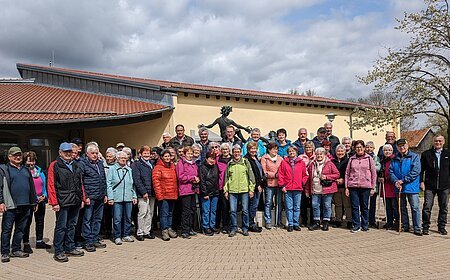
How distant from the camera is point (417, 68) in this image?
1817cm

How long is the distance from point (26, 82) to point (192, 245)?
18933 millimetres

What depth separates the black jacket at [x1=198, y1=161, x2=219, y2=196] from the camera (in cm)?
754

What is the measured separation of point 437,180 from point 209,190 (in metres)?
4.27

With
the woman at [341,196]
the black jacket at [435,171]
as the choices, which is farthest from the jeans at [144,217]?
the black jacket at [435,171]

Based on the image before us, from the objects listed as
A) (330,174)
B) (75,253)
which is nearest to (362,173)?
(330,174)

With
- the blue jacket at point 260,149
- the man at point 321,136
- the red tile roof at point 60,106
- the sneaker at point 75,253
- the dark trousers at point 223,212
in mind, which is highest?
the red tile roof at point 60,106

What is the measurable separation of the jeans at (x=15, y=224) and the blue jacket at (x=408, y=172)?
6585 millimetres

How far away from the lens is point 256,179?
25.7ft

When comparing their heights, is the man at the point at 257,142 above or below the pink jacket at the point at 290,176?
above

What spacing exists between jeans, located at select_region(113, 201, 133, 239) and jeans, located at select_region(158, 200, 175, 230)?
0.57 m

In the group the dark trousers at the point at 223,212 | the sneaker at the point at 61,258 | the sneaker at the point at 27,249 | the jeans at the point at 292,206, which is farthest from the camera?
the jeans at the point at 292,206

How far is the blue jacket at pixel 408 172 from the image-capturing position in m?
7.31

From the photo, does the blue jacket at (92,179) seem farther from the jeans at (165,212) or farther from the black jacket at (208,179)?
the black jacket at (208,179)

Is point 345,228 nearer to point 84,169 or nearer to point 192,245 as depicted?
point 192,245
